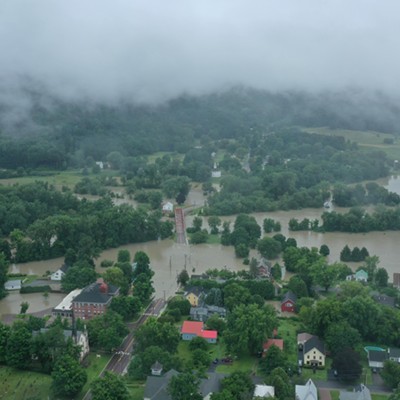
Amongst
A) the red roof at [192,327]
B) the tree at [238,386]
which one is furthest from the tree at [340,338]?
the red roof at [192,327]

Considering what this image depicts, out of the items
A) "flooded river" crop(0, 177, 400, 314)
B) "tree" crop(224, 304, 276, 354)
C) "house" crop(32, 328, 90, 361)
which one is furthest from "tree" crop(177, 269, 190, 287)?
"house" crop(32, 328, 90, 361)

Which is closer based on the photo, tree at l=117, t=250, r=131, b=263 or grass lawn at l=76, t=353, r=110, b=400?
grass lawn at l=76, t=353, r=110, b=400

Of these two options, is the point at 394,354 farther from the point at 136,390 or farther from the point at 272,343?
the point at 136,390

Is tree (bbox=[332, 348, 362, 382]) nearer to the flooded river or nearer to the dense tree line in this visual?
the flooded river

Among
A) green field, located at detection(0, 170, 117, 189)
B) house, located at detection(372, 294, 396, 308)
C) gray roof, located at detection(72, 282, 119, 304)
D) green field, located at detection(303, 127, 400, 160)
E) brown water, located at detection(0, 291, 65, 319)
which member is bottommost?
brown water, located at detection(0, 291, 65, 319)

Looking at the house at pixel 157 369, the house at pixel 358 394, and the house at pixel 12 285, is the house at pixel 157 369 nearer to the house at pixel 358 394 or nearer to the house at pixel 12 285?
the house at pixel 358 394

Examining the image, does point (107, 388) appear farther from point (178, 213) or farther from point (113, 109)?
point (113, 109)

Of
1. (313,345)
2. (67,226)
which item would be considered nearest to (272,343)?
(313,345)
